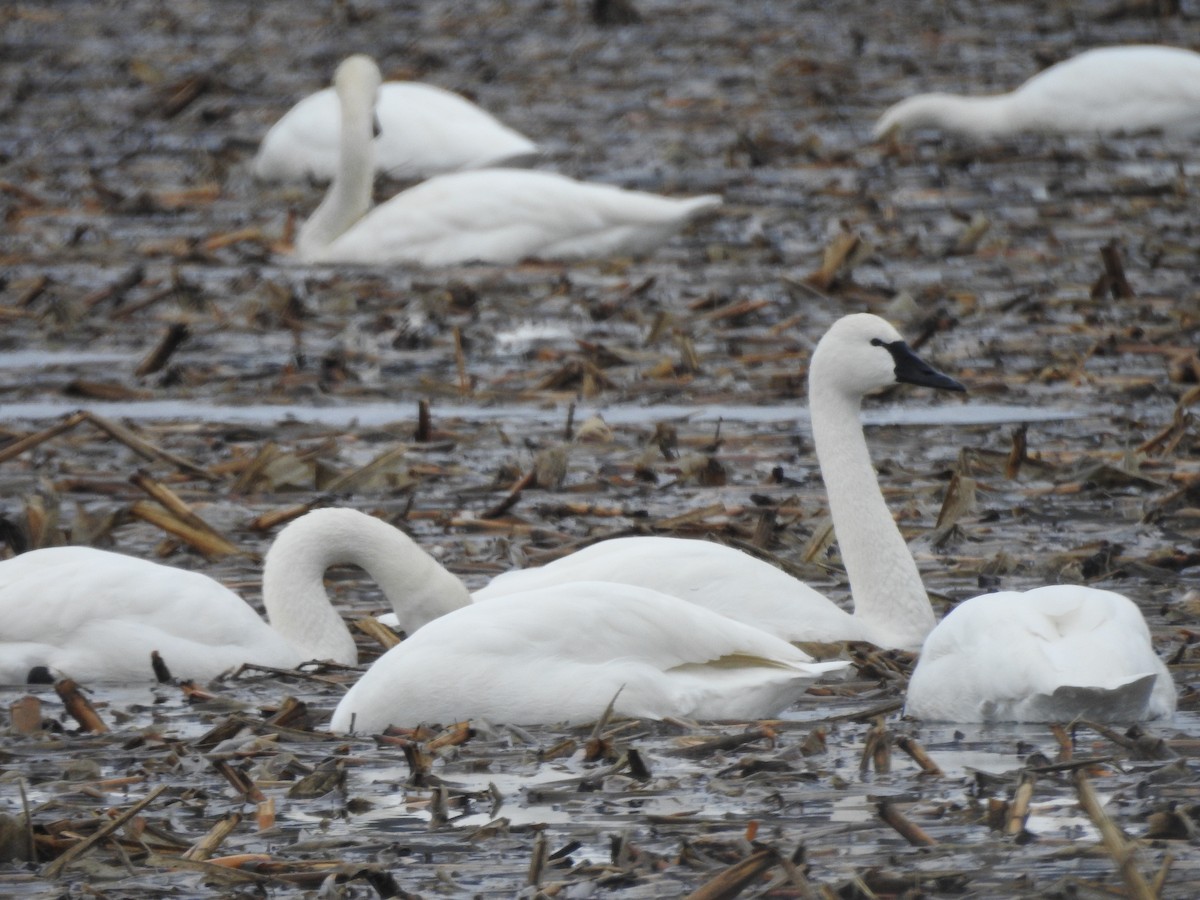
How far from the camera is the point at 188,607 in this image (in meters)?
6.62

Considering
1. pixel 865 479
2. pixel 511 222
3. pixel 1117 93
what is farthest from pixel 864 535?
pixel 1117 93

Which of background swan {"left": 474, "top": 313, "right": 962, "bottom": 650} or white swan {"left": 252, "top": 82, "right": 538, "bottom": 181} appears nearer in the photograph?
background swan {"left": 474, "top": 313, "right": 962, "bottom": 650}

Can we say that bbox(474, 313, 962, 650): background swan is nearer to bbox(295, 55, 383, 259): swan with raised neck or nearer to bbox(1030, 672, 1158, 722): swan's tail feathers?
bbox(1030, 672, 1158, 722): swan's tail feathers

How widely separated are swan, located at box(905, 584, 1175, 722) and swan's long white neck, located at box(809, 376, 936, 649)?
96 centimetres

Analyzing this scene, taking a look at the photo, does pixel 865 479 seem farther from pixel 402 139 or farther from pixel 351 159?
pixel 402 139

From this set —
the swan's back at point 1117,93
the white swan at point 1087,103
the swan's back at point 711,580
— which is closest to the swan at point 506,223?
the white swan at point 1087,103

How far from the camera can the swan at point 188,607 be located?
6.58 metres

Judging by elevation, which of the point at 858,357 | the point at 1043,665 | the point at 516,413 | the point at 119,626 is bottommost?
the point at 516,413

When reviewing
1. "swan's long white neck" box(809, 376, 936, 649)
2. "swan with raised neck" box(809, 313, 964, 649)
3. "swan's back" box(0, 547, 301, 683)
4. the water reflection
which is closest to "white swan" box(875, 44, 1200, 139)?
the water reflection

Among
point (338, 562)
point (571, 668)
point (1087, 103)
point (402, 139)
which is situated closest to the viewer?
point (571, 668)

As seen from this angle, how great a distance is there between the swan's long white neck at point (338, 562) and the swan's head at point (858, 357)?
48.3 inches

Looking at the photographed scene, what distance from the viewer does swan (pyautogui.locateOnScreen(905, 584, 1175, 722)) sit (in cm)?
562

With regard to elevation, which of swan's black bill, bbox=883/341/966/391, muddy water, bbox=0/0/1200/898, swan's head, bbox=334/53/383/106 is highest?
swan's head, bbox=334/53/383/106

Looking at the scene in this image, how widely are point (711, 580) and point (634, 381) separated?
160 inches
